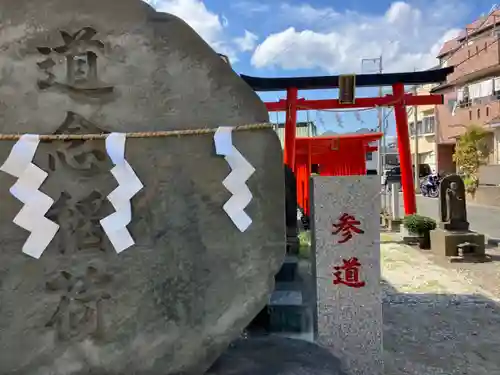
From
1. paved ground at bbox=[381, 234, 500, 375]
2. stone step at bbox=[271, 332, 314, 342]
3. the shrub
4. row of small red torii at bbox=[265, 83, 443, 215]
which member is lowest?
paved ground at bbox=[381, 234, 500, 375]

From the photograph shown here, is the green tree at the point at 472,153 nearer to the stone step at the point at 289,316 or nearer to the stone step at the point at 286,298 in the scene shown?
the stone step at the point at 286,298

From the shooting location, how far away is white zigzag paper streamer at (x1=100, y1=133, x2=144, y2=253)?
2.11m

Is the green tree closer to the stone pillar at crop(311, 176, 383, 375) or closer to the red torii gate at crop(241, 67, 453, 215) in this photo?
the red torii gate at crop(241, 67, 453, 215)

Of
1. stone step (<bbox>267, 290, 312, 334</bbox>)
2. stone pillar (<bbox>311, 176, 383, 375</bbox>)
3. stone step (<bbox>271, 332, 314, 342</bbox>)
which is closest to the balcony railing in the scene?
stone step (<bbox>267, 290, 312, 334</bbox>)

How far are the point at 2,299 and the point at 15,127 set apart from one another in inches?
27.8

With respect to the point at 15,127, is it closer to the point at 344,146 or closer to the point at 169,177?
the point at 169,177

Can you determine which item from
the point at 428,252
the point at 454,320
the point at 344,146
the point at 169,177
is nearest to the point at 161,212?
the point at 169,177

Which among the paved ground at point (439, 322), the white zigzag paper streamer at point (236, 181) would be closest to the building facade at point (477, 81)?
the paved ground at point (439, 322)

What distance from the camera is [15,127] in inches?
83.7

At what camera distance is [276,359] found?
8.83 feet

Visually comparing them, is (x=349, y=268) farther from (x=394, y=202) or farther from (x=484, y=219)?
(x=484, y=219)

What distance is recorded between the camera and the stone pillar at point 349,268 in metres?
2.71

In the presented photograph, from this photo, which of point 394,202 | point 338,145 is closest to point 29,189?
point 338,145

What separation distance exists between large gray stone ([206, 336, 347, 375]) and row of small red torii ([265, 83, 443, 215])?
21.7 feet
